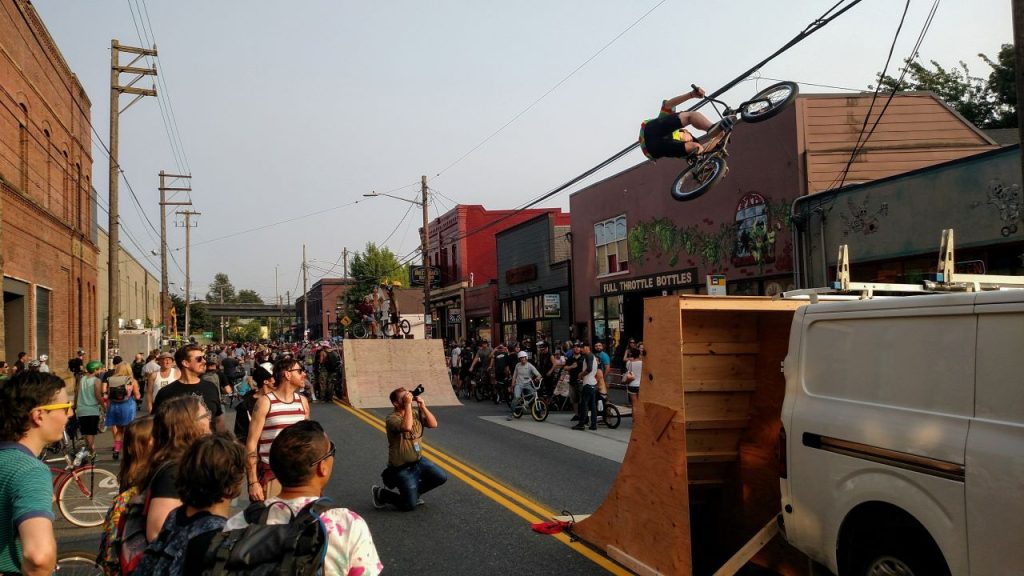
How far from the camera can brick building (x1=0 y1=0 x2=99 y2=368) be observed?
2184cm

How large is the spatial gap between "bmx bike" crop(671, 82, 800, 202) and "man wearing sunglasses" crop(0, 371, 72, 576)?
852 cm

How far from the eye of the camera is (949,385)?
3.79 metres

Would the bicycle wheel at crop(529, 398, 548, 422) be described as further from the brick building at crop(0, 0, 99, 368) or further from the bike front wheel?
the brick building at crop(0, 0, 99, 368)

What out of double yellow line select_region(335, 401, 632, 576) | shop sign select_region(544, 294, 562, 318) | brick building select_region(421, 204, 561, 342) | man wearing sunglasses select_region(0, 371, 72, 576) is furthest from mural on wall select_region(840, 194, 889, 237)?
brick building select_region(421, 204, 561, 342)

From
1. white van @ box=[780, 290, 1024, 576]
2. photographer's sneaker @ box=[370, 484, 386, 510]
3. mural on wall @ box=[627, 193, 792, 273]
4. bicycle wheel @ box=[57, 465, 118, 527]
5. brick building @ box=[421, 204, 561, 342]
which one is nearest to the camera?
white van @ box=[780, 290, 1024, 576]

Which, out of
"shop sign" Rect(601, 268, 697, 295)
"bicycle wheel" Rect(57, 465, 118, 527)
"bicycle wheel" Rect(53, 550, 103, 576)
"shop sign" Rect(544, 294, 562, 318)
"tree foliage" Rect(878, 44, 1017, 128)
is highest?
"tree foliage" Rect(878, 44, 1017, 128)

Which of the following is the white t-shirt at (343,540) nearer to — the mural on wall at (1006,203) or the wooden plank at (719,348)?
the wooden plank at (719,348)

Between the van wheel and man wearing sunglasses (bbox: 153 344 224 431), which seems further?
man wearing sunglasses (bbox: 153 344 224 431)

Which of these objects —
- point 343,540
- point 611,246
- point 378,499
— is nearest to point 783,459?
point 343,540

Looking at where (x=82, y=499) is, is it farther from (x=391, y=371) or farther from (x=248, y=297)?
(x=248, y=297)

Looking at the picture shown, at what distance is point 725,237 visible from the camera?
21.6 meters

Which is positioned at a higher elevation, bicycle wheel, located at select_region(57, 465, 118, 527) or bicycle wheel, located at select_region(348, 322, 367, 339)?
bicycle wheel, located at select_region(348, 322, 367, 339)

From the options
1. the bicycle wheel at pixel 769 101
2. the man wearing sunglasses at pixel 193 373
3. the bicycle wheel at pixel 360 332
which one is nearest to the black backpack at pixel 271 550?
the man wearing sunglasses at pixel 193 373

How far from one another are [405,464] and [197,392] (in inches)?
97.9
